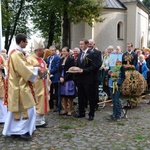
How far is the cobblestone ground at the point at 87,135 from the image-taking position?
5.29 metres

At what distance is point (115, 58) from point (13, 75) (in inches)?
106

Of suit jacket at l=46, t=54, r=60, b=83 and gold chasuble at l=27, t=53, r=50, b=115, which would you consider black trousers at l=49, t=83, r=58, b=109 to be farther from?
gold chasuble at l=27, t=53, r=50, b=115

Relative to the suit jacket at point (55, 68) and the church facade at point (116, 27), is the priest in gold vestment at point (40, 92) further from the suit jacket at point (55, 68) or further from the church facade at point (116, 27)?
the church facade at point (116, 27)

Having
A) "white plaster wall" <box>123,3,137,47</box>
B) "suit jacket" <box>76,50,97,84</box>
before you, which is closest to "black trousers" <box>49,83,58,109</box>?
"suit jacket" <box>76,50,97,84</box>

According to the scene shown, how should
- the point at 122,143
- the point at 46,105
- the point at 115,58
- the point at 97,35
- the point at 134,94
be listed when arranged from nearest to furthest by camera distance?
A: the point at 122,143 → the point at 46,105 → the point at 115,58 → the point at 134,94 → the point at 97,35

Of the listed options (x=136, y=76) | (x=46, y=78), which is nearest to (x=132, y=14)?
(x=136, y=76)

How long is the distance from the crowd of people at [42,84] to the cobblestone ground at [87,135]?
25 centimetres

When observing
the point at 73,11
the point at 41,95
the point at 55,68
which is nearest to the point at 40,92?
the point at 41,95

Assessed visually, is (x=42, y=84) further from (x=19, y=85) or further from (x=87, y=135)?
(x=87, y=135)

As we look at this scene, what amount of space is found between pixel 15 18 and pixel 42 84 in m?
32.3

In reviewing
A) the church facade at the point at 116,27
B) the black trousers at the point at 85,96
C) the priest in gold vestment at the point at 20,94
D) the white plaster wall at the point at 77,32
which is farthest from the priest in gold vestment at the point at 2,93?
the white plaster wall at the point at 77,32

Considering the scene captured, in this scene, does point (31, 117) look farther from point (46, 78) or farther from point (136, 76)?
point (136, 76)

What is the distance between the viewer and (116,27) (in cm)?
3281

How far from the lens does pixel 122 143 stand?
549cm
